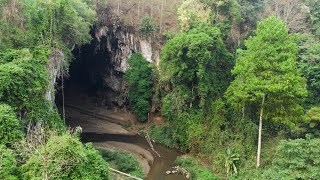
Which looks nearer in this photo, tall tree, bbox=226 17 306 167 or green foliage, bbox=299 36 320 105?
tall tree, bbox=226 17 306 167

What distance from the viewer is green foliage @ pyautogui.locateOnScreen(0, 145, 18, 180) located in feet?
45.6

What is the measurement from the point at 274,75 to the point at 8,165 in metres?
15.5

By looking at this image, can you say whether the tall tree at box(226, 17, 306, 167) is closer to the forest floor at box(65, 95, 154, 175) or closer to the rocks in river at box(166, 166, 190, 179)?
the rocks in river at box(166, 166, 190, 179)

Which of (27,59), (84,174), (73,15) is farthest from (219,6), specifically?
(84,174)

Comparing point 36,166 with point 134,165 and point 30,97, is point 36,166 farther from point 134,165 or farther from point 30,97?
point 134,165

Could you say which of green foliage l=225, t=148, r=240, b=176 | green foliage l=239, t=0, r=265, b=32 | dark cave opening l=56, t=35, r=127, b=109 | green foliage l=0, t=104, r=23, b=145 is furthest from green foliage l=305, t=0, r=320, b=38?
green foliage l=0, t=104, r=23, b=145

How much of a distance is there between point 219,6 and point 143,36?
8094 mm

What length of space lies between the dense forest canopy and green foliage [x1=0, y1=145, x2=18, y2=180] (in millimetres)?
42

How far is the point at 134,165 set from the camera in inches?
983

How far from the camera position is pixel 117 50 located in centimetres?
3531

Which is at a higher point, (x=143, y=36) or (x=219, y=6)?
(x=219, y=6)

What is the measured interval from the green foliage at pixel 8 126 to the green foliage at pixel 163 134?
15.2 metres

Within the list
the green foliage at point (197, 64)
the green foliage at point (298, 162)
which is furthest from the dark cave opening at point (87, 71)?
the green foliage at point (298, 162)

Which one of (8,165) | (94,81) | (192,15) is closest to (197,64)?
(192,15)
